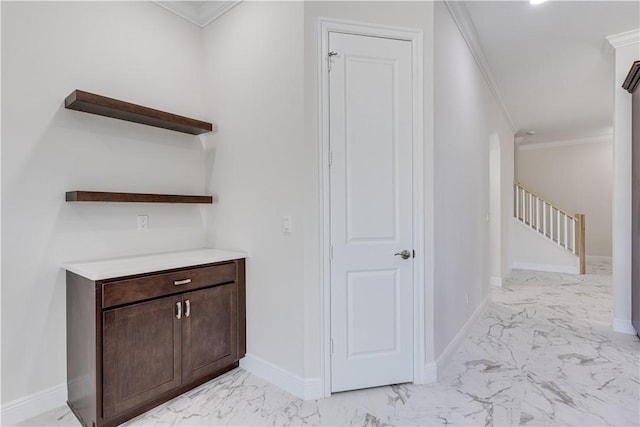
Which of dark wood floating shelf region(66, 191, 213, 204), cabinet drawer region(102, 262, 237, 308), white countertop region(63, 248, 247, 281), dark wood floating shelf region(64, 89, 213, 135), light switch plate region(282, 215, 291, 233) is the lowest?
cabinet drawer region(102, 262, 237, 308)

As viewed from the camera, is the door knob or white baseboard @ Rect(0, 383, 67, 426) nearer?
white baseboard @ Rect(0, 383, 67, 426)

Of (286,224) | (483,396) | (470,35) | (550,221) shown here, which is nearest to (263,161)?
(286,224)

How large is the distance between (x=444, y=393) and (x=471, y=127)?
2469 mm

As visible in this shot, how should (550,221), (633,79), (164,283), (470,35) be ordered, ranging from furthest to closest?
(550,221), (470,35), (633,79), (164,283)

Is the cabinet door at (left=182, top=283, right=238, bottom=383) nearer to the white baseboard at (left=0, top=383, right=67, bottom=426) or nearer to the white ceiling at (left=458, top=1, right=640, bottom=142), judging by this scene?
the white baseboard at (left=0, top=383, right=67, bottom=426)

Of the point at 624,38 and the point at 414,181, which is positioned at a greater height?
the point at 624,38

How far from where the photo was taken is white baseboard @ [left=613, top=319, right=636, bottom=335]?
3.17 m

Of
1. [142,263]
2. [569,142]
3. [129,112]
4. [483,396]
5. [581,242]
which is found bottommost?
[483,396]

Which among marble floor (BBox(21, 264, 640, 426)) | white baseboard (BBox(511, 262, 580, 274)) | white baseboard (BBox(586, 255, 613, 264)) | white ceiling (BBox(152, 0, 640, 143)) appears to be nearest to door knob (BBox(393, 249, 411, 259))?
marble floor (BBox(21, 264, 640, 426))

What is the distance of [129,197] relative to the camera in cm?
225

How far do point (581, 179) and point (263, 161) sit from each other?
832cm

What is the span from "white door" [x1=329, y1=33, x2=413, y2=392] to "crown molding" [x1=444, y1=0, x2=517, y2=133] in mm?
840

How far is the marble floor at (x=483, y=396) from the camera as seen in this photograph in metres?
1.89

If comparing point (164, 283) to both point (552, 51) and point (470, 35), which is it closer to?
point (470, 35)
